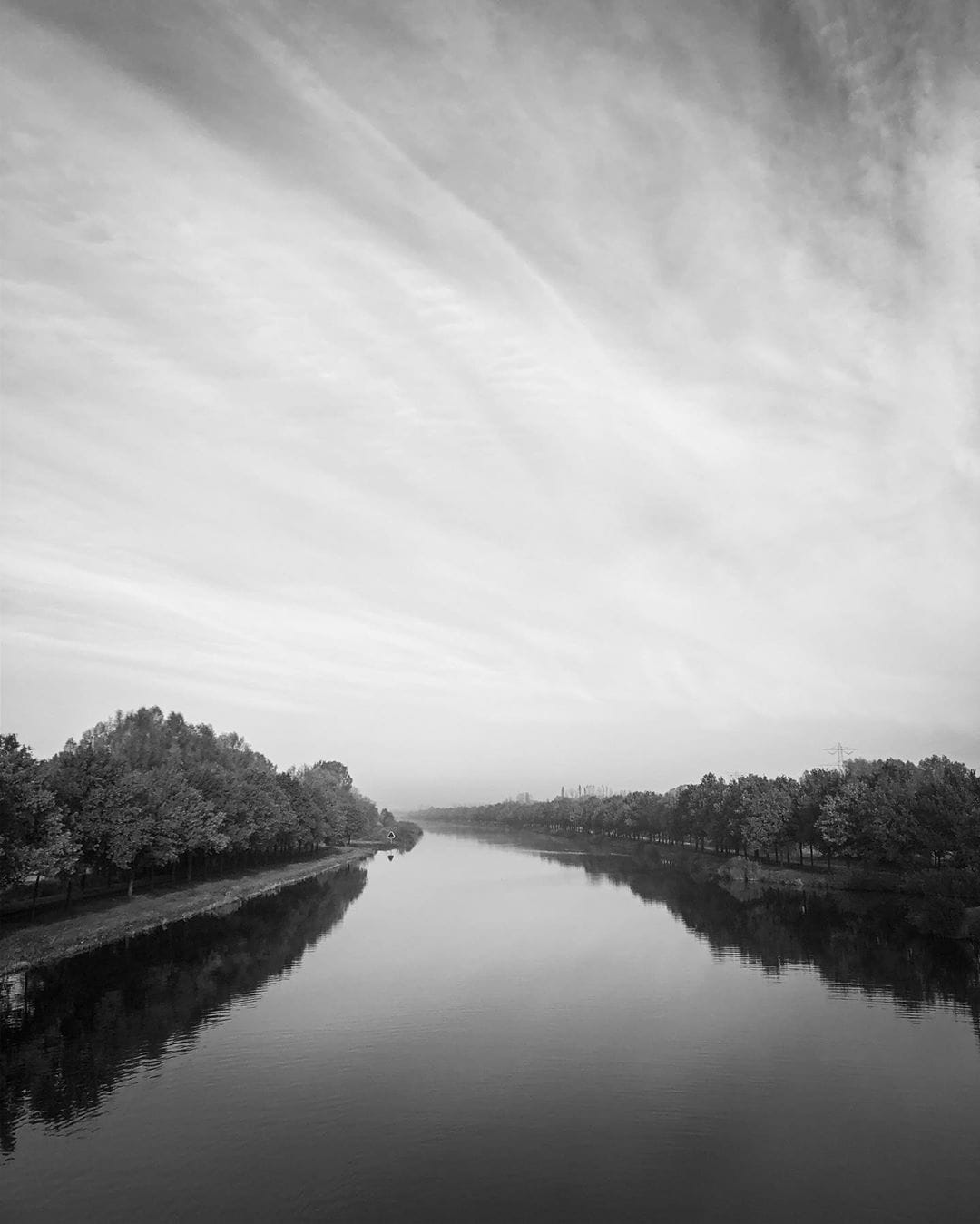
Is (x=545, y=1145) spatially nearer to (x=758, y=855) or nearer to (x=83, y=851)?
(x=83, y=851)

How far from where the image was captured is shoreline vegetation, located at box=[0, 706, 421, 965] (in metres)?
48.1

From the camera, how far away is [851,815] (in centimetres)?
8938

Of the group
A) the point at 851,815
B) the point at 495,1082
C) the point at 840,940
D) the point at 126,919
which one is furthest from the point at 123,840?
the point at 851,815

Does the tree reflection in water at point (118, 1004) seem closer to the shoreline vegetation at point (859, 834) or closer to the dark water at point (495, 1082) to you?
the dark water at point (495, 1082)

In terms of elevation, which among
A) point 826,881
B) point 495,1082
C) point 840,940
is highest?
point 495,1082

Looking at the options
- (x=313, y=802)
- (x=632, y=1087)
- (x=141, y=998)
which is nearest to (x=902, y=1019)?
(x=632, y=1087)

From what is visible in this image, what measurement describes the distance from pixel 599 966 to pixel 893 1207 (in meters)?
31.3

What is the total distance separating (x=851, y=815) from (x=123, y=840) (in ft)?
261

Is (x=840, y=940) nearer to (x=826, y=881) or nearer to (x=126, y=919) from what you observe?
(x=826, y=881)

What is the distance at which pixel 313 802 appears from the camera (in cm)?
12600

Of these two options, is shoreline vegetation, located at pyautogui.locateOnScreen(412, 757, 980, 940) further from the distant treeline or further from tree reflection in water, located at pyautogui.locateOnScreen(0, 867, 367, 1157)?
tree reflection in water, located at pyautogui.locateOnScreen(0, 867, 367, 1157)

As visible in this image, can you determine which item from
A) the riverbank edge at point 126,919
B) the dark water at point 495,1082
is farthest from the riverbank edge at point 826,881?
the riverbank edge at point 126,919

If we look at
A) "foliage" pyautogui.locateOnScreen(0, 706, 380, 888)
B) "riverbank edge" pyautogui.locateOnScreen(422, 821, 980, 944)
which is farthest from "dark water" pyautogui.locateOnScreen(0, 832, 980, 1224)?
"foliage" pyautogui.locateOnScreen(0, 706, 380, 888)

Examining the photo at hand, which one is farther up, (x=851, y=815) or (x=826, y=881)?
(x=851, y=815)
